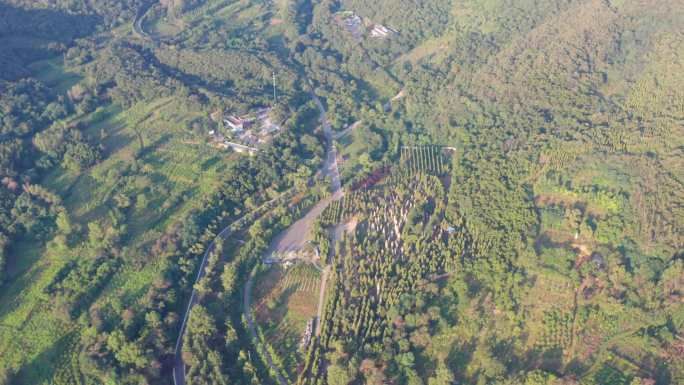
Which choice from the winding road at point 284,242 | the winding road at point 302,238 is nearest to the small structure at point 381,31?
the winding road at point 302,238

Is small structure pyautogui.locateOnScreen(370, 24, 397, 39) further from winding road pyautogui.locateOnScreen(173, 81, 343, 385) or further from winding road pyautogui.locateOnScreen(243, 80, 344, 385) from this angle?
winding road pyautogui.locateOnScreen(173, 81, 343, 385)

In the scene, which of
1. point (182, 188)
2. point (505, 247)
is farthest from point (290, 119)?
point (505, 247)

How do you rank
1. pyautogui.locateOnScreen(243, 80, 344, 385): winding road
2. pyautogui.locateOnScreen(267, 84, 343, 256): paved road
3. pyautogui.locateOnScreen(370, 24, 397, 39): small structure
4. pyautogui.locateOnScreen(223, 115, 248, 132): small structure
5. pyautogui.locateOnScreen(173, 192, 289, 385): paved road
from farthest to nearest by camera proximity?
1. pyautogui.locateOnScreen(370, 24, 397, 39): small structure
2. pyautogui.locateOnScreen(223, 115, 248, 132): small structure
3. pyautogui.locateOnScreen(267, 84, 343, 256): paved road
4. pyautogui.locateOnScreen(243, 80, 344, 385): winding road
5. pyautogui.locateOnScreen(173, 192, 289, 385): paved road

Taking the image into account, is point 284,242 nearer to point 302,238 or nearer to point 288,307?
point 302,238

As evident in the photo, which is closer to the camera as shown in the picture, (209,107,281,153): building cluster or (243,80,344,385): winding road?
(243,80,344,385): winding road

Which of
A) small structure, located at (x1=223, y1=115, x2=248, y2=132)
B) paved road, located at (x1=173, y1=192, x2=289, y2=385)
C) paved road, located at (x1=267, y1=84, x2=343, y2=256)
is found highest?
small structure, located at (x1=223, y1=115, x2=248, y2=132)

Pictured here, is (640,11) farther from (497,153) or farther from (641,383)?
(641,383)

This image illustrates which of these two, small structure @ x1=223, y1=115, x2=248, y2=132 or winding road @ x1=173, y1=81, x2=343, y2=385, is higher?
small structure @ x1=223, y1=115, x2=248, y2=132

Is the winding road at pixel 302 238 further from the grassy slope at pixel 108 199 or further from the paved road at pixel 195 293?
the grassy slope at pixel 108 199

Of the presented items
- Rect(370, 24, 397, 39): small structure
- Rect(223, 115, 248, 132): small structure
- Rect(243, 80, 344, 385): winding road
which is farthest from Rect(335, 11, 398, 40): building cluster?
Rect(223, 115, 248, 132): small structure

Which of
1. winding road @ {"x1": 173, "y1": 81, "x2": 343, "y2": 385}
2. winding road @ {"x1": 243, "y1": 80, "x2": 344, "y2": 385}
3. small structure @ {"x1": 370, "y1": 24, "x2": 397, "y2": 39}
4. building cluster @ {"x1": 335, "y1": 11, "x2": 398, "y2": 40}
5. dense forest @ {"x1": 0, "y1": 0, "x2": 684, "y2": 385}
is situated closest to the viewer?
dense forest @ {"x1": 0, "y1": 0, "x2": 684, "y2": 385}
